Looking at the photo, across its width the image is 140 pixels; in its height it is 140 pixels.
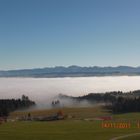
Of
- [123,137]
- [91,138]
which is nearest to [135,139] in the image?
[123,137]

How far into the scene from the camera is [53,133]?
319 feet

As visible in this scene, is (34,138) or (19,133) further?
(19,133)

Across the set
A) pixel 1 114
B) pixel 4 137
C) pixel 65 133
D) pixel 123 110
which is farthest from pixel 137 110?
pixel 4 137

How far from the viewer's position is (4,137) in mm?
88938

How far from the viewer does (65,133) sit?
9719cm

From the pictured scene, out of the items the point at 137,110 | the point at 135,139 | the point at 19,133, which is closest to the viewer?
the point at 135,139

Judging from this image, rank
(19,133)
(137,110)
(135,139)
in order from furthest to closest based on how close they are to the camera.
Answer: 1. (137,110)
2. (19,133)
3. (135,139)

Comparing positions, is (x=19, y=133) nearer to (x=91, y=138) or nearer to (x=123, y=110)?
(x=91, y=138)

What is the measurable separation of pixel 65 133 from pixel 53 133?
2.66 metres

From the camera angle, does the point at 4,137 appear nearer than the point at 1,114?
Yes

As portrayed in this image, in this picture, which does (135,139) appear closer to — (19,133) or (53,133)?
(53,133)

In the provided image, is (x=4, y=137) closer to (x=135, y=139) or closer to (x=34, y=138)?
(x=34, y=138)

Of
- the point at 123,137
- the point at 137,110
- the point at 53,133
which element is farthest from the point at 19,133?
the point at 137,110

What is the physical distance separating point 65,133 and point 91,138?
35.9ft
